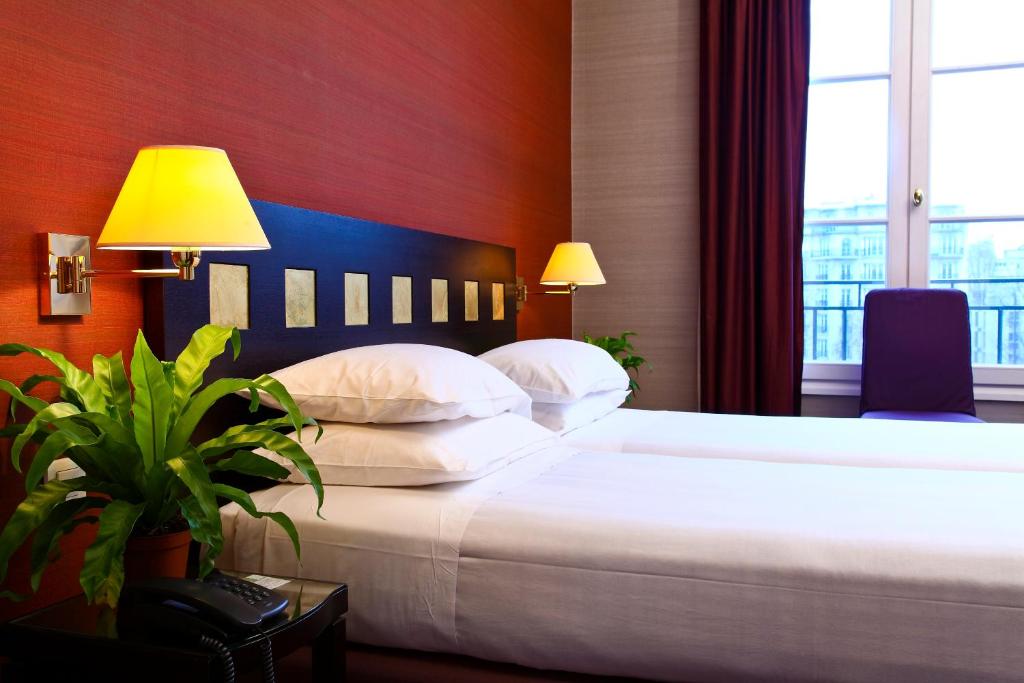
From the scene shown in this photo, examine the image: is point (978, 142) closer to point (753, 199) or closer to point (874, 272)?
point (874, 272)

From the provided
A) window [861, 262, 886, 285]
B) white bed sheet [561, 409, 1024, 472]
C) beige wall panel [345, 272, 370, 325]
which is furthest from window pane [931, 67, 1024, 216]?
beige wall panel [345, 272, 370, 325]

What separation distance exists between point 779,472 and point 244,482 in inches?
45.2

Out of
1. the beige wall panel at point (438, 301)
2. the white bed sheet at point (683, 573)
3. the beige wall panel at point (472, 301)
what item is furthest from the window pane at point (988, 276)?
the white bed sheet at point (683, 573)

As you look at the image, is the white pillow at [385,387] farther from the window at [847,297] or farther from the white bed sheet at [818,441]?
the window at [847,297]

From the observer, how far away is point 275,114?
7.12 ft

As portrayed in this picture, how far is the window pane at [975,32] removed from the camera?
13.0 ft

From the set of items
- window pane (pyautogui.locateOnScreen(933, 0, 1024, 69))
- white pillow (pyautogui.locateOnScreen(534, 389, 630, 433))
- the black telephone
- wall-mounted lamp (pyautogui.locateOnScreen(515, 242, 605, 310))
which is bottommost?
the black telephone

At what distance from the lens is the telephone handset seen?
1122 millimetres

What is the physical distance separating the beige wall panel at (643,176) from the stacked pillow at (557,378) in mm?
1603

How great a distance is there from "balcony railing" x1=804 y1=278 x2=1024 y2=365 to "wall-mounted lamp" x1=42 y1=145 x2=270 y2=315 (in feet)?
10.7

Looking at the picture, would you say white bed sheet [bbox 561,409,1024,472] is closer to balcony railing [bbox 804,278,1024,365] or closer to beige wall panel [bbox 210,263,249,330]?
beige wall panel [bbox 210,263,249,330]

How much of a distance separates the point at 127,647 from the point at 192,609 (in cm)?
10

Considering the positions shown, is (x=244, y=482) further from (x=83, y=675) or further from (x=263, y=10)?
(x=263, y=10)

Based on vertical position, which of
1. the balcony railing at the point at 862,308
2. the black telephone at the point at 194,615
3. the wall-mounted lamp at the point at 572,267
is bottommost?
the black telephone at the point at 194,615
